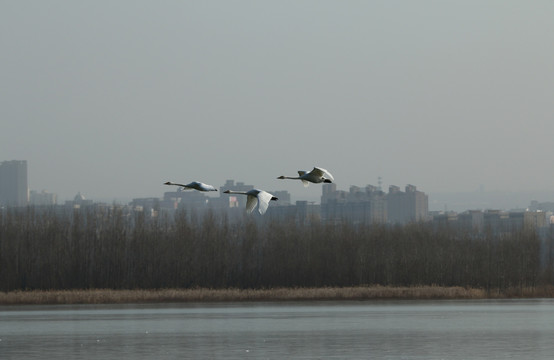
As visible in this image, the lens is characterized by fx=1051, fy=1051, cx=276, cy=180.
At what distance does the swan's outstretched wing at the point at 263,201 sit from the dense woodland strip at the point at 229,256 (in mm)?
41165

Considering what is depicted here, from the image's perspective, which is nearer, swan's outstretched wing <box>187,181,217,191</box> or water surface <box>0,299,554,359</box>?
swan's outstretched wing <box>187,181,217,191</box>

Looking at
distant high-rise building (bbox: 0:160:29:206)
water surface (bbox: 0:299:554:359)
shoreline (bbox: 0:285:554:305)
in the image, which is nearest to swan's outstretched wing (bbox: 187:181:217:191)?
water surface (bbox: 0:299:554:359)

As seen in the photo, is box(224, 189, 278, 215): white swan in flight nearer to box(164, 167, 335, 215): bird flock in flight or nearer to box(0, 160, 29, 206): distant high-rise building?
box(164, 167, 335, 215): bird flock in flight

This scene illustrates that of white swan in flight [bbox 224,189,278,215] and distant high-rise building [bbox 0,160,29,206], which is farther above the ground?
distant high-rise building [bbox 0,160,29,206]

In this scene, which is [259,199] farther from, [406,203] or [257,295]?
[406,203]

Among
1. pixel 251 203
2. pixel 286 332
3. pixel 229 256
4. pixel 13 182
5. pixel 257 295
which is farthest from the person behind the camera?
pixel 13 182

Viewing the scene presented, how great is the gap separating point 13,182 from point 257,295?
102 metres

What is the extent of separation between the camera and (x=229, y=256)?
57.4 m

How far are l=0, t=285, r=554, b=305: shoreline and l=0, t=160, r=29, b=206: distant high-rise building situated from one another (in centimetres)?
9170

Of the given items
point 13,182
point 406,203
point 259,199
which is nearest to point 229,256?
point 259,199

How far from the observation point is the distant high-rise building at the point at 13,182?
143250 millimetres

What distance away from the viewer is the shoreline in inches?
2019

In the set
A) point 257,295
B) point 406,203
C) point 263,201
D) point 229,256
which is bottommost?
point 257,295

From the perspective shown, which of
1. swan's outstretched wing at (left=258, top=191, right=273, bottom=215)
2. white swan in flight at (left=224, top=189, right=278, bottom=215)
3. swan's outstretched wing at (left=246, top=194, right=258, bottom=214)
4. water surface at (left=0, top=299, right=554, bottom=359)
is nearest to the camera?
swan's outstretched wing at (left=258, top=191, right=273, bottom=215)
